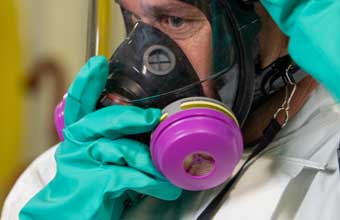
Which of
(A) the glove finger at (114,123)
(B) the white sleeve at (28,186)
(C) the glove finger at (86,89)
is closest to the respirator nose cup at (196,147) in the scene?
(A) the glove finger at (114,123)

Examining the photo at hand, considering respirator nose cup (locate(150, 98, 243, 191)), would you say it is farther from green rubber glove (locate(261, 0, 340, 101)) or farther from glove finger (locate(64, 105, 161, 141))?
green rubber glove (locate(261, 0, 340, 101))

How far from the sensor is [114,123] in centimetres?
83

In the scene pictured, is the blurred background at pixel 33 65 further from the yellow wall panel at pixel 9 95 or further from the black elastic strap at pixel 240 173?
the black elastic strap at pixel 240 173

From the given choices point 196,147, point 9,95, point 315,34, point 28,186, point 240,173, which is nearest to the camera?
point 315,34

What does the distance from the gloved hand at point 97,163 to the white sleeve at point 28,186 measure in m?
0.17

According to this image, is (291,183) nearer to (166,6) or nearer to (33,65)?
(166,6)

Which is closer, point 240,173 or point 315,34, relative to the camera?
point 315,34

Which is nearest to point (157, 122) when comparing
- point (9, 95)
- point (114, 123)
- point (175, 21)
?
point (114, 123)

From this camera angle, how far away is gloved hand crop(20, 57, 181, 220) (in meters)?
0.82

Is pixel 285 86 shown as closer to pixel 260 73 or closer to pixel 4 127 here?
pixel 260 73

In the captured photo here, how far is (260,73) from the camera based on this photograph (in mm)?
937

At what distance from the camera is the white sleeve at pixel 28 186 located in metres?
1.07

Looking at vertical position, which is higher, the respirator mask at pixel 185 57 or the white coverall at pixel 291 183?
the respirator mask at pixel 185 57

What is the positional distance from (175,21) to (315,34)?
0.35 metres
